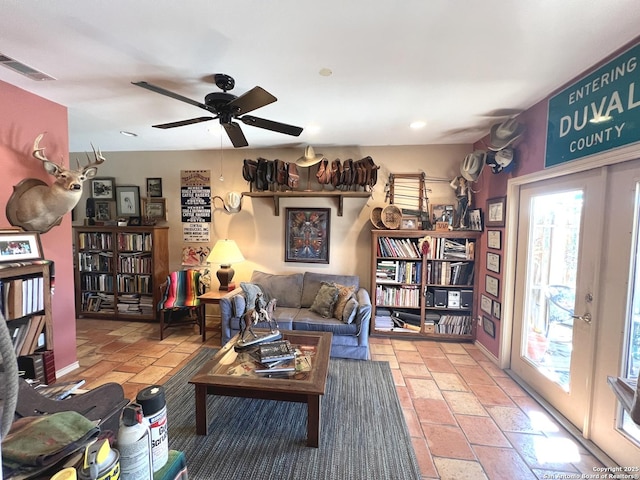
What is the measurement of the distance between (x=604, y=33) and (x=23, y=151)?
409 cm

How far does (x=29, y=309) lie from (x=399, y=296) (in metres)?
3.52

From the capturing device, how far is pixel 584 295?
2031 mm

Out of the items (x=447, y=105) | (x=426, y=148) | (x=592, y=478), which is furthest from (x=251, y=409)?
(x=426, y=148)

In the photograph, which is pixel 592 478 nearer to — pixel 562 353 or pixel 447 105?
pixel 562 353

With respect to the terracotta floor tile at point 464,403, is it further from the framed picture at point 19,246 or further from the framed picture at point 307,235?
the framed picture at point 19,246

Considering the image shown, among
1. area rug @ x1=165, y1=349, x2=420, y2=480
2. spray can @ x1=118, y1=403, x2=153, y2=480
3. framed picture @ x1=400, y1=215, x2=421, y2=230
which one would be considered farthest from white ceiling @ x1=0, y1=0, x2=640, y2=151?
area rug @ x1=165, y1=349, x2=420, y2=480

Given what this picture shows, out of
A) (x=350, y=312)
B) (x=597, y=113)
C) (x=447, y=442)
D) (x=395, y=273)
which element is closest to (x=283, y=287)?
(x=350, y=312)

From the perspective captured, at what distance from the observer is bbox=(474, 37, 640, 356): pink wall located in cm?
240

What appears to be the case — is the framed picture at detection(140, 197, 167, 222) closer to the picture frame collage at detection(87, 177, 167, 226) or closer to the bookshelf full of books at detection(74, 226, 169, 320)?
the picture frame collage at detection(87, 177, 167, 226)

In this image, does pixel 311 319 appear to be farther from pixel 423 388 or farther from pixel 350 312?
pixel 423 388

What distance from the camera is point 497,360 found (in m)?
3.04

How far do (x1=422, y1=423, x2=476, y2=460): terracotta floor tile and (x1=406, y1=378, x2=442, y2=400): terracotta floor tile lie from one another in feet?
1.20

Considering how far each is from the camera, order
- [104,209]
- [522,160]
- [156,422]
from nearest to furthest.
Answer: [156,422] → [522,160] → [104,209]

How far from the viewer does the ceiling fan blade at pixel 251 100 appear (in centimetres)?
175
